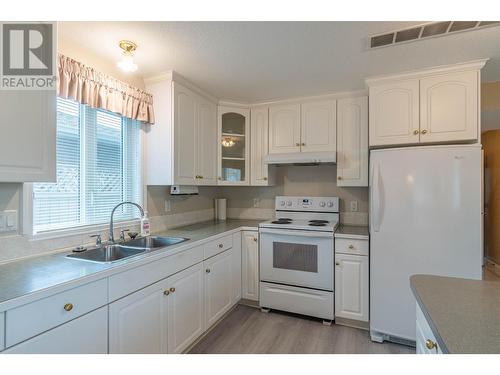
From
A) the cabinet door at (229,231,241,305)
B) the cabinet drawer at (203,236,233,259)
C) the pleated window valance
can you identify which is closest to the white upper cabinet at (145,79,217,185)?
the pleated window valance

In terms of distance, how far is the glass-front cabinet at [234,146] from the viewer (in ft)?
10.1

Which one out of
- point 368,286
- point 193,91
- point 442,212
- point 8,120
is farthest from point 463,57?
point 8,120

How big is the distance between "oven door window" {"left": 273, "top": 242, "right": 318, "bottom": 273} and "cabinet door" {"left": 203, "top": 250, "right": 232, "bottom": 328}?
49 cm

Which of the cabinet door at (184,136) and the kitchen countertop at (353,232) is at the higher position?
the cabinet door at (184,136)

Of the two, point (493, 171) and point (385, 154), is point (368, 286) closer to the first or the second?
point (385, 154)

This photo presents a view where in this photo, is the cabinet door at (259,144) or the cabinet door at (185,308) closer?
the cabinet door at (185,308)

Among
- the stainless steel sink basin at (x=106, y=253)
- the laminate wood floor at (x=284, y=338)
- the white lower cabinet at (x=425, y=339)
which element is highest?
the stainless steel sink basin at (x=106, y=253)

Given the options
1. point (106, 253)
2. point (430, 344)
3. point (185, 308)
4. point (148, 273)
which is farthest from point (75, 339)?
point (430, 344)

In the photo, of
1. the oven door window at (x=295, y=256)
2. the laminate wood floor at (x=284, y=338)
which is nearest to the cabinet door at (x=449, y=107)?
the oven door window at (x=295, y=256)

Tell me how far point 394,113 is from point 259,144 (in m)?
1.42

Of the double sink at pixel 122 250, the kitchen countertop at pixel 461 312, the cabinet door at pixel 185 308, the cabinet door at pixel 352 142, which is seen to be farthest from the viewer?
the cabinet door at pixel 352 142

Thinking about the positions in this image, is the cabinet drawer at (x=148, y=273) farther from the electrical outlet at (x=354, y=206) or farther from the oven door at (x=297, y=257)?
the electrical outlet at (x=354, y=206)

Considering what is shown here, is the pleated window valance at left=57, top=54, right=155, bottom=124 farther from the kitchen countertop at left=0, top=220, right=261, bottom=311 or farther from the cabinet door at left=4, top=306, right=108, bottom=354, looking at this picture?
the cabinet door at left=4, top=306, right=108, bottom=354

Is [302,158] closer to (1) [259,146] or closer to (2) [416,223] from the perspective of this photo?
(1) [259,146]
